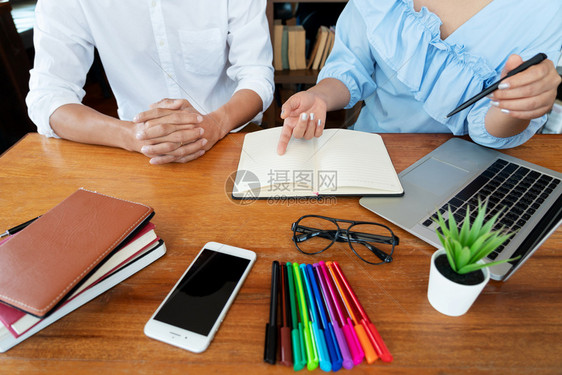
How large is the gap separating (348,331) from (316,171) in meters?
0.34

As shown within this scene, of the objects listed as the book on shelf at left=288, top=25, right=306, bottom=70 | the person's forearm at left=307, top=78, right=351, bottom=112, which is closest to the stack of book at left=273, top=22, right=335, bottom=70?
the book on shelf at left=288, top=25, right=306, bottom=70

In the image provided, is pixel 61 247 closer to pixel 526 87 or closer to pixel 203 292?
pixel 203 292

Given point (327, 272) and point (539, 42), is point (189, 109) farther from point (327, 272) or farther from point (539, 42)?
point (539, 42)

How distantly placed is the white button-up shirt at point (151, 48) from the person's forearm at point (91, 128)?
0.26 feet

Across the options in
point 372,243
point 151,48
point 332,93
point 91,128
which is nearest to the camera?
point 372,243

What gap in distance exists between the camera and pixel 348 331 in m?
0.42

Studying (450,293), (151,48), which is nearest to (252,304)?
(450,293)

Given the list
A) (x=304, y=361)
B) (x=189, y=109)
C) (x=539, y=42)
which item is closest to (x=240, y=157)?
(x=189, y=109)

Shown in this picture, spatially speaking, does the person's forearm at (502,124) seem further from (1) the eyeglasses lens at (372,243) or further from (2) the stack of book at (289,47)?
(2) the stack of book at (289,47)

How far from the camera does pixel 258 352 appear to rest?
41 centimetres

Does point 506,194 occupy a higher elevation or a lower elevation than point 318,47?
higher

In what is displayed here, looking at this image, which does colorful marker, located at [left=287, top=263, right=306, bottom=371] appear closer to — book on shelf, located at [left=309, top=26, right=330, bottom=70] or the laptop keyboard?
the laptop keyboard

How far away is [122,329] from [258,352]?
0.18 m

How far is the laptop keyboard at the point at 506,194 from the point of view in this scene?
0.59 metres
